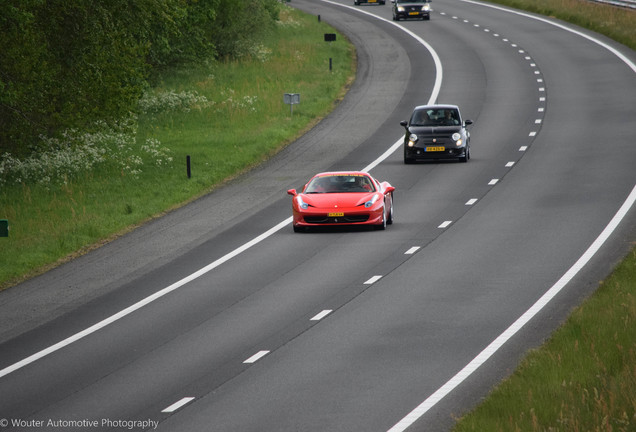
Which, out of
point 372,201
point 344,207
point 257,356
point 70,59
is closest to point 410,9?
point 70,59

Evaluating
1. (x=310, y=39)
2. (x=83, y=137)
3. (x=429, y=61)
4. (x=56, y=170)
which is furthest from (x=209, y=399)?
(x=310, y=39)

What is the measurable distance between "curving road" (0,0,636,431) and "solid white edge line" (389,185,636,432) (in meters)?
0.04

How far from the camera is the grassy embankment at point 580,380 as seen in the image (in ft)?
36.4

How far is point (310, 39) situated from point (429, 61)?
8.78 meters

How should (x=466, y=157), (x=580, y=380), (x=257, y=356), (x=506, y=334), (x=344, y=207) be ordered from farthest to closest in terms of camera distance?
(x=466, y=157)
(x=344, y=207)
(x=506, y=334)
(x=257, y=356)
(x=580, y=380)

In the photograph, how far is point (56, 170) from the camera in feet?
114

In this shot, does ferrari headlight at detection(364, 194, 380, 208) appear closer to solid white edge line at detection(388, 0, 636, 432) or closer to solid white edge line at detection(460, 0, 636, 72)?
solid white edge line at detection(388, 0, 636, 432)

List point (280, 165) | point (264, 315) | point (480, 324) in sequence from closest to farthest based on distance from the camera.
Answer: point (480, 324) < point (264, 315) < point (280, 165)

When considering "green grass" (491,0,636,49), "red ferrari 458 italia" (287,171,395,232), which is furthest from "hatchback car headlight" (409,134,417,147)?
"green grass" (491,0,636,49)

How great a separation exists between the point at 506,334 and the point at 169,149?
80.2ft

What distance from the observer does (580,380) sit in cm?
1309

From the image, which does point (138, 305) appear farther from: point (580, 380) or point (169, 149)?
point (169, 149)

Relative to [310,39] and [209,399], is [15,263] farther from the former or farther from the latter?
[310,39]

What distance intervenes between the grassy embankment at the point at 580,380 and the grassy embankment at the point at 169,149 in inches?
450
